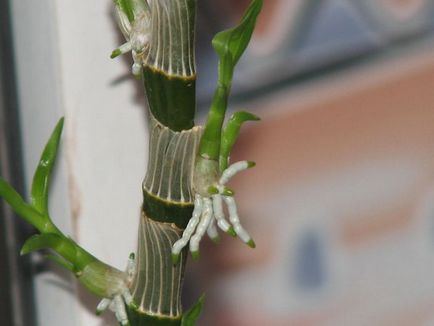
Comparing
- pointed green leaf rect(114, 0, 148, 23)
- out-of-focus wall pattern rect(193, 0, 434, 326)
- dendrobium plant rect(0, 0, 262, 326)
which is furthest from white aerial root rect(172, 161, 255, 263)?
out-of-focus wall pattern rect(193, 0, 434, 326)

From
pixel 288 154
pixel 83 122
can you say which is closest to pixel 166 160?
pixel 83 122

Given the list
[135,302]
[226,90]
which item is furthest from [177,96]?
[135,302]

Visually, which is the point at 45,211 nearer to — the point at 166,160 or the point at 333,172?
the point at 166,160

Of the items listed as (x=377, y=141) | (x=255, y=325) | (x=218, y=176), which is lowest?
(x=255, y=325)

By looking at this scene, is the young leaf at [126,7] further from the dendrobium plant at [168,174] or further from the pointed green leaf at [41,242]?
the pointed green leaf at [41,242]

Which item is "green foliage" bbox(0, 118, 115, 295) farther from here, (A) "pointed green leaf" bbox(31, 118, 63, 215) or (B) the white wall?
(B) the white wall

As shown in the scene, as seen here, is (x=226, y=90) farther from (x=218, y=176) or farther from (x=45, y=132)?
(x=45, y=132)
